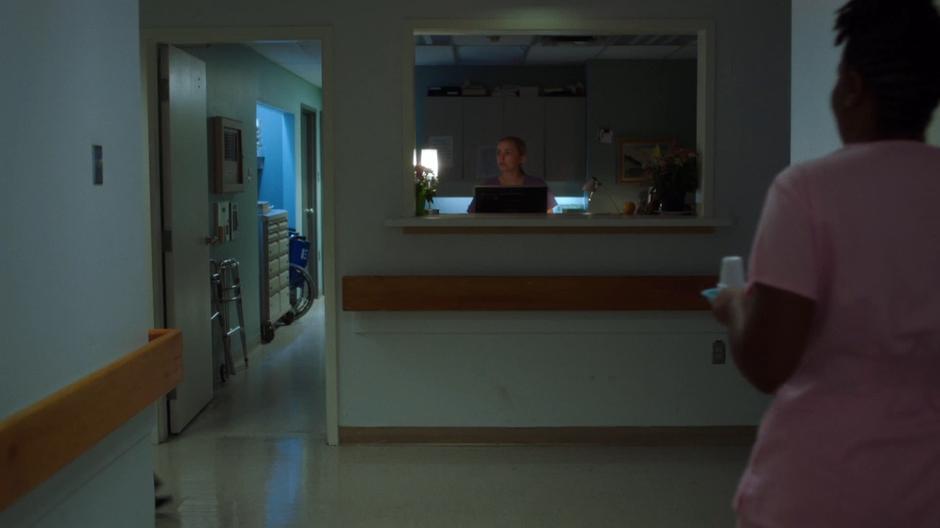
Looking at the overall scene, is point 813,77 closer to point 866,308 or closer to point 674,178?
point 866,308

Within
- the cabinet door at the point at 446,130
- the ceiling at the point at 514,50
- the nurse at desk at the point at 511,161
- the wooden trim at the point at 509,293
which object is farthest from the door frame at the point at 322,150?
the cabinet door at the point at 446,130

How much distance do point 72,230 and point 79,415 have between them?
1.43 feet

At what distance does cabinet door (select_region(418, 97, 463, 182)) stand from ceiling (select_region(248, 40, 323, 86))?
1.17 metres

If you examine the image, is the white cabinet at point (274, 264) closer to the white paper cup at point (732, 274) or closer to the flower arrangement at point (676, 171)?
the flower arrangement at point (676, 171)

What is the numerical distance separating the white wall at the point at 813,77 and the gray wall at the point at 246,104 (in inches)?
177

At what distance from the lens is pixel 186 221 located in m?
5.22

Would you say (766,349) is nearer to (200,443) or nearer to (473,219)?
(473,219)

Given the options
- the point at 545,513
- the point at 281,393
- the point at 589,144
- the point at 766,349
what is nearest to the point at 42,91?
the point at 766,349

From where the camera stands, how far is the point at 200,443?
16.4ft

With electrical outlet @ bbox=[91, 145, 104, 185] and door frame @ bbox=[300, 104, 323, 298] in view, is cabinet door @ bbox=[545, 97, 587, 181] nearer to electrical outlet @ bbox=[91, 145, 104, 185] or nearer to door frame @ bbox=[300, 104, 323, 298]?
door frame @ bbox=[300, 104, 323, 298]

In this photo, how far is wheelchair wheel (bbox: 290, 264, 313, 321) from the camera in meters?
8.92

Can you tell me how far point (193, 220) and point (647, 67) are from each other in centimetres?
513

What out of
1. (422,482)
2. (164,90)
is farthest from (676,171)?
(164,90)

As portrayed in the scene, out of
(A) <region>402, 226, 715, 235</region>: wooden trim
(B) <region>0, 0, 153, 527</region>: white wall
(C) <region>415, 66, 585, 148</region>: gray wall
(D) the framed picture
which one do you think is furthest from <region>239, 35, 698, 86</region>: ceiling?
(B) <region>0, 0, 153, 527</region>: white wall
